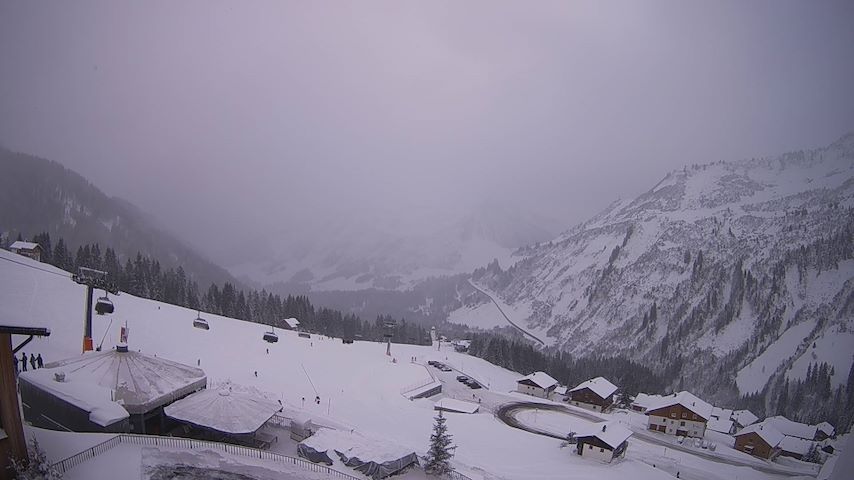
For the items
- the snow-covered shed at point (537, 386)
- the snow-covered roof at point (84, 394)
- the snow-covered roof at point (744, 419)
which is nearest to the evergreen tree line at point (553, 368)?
the snow-covered roof at point (744, 419)

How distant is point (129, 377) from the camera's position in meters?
23.0

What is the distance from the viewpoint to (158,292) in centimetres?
7744

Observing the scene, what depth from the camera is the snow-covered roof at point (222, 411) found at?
870 inches

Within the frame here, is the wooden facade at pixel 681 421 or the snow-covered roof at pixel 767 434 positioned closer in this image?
the snow-covered roof at pixel 767 434

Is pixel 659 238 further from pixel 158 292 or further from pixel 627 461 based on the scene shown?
pixel 158 292

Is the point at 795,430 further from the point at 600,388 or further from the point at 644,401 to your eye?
the point at 600,388

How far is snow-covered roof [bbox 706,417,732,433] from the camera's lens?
64062 mm

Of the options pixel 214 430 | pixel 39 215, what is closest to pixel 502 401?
pixel 214 430

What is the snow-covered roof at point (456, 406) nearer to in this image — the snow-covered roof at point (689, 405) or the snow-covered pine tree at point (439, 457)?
the snow-covered pine tree at point (439, 457)

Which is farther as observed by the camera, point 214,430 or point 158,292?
point 158,292

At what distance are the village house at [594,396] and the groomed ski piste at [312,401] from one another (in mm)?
2558

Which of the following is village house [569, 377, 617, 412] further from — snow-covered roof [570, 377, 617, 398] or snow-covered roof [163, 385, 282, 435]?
snow-covered roof [163, 385, 282, 435]

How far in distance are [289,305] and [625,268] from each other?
504 ft

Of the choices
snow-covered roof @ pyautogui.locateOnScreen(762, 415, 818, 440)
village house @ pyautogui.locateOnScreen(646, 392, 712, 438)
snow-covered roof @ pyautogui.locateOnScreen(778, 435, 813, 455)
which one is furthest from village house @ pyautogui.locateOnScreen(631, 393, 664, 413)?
snow-covered roof @ pyautogui.locateOnScreen(778, 435, 813, 455)
